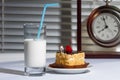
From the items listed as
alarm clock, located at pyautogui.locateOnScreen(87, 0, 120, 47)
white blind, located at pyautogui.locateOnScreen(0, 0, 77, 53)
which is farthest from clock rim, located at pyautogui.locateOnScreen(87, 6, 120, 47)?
white blind, located at pyautogui.locateOnScreen(0, 0, 77, 53)

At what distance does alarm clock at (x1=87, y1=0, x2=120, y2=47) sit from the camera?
1.65 meters

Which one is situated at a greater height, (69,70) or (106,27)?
(106,27)

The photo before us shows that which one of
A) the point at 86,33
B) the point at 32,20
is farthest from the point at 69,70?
the point at 32,20

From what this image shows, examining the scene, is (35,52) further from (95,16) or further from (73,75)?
(95,16)

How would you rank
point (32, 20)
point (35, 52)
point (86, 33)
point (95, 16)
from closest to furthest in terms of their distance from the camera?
point (35, 52) → point (95, 16) → point (86, 33) → point (32, 20)

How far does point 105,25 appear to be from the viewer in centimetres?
170

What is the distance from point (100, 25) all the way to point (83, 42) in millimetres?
173

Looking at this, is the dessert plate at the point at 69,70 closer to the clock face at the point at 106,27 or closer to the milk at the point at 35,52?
the milk at the point at 35,52

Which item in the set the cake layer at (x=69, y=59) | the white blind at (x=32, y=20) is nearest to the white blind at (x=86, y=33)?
the white blind at (x=32, y=20)

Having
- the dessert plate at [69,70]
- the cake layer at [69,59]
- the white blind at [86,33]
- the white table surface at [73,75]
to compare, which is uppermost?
the white blind at [86,33]

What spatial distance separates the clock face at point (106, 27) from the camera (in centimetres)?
167

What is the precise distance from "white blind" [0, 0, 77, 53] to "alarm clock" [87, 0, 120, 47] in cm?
28

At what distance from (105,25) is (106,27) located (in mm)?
11

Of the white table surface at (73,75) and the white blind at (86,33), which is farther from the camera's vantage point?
the white blind at (86,33)
